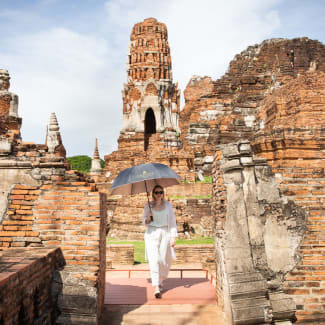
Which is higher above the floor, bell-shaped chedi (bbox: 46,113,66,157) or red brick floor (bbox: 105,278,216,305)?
bell-shaped chedi (bbox: 46,113,66,157)

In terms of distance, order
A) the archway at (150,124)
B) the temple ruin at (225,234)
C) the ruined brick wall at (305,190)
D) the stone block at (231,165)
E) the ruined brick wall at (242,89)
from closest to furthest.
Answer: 1. the temple ruin at (225,234)
2. the ruined brick wall at (305,190)
3. the stone block at (231,165)
4. the ruined brick wall at (242,89)
5. the archway at (150,124)

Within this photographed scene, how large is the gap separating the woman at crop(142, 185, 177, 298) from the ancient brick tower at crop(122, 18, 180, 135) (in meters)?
14.4

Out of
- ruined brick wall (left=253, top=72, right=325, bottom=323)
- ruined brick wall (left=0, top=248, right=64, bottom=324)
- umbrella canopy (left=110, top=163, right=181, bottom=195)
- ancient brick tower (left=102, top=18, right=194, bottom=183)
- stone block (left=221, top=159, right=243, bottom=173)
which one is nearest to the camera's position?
ruined brick wall (left=0, top=248, right=64, bottom=324)

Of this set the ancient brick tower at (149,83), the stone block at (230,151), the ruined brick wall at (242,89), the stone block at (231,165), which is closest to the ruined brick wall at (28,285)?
the stone block at (231,165)

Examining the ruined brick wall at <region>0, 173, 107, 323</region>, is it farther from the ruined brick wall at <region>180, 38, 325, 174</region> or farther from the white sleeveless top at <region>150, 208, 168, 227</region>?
the ruined brick wall at <region>180, 38, 325, 174</region>

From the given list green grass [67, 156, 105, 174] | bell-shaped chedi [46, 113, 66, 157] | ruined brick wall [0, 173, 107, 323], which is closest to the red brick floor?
ruined brick wall [0, 173, 107, 323]

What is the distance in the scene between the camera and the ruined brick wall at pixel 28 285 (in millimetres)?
2801

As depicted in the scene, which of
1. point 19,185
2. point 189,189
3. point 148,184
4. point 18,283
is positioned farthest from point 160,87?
→ point 18,283

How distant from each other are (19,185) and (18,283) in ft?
5.42

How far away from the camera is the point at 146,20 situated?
20.7m

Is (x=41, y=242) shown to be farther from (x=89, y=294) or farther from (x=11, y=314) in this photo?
(x=11, y=314)

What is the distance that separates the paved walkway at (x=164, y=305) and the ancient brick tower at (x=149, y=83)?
14.3 m

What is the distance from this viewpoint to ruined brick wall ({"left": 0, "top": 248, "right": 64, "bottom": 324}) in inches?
110

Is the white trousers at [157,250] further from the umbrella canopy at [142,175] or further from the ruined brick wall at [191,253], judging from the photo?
the ruined brick wall at [191,253]
